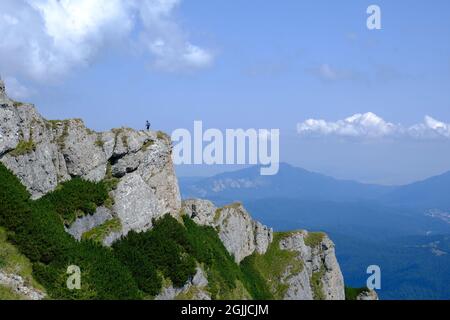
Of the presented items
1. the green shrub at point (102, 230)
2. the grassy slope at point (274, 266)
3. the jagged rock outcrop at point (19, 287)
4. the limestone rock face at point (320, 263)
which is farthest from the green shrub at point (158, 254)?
the limestone rock face at point (320, 263)

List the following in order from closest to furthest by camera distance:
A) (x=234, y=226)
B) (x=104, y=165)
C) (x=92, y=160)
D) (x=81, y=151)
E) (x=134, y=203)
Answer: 1. (x=81, y=151)
2. (x=92, y=160)
3. (x=134, y=203)
4. (x=104, y=165)
5. (x=234, y=226)

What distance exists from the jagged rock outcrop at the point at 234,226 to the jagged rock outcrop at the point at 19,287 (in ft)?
119

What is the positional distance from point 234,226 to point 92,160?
3559 cm

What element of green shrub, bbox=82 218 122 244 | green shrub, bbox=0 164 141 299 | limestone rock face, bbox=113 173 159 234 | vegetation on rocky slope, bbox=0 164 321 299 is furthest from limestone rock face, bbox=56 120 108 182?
green shrub, bbox=0 164 141 299

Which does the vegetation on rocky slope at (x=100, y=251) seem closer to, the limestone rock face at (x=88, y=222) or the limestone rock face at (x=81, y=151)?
the limestone rock face at (x=88, y=222)

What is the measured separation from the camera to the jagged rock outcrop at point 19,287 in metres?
32.4

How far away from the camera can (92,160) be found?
53.5m

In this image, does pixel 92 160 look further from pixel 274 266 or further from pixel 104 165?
pixel 274 266

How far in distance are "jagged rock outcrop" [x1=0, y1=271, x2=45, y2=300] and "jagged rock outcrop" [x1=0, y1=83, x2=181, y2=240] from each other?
13252mm

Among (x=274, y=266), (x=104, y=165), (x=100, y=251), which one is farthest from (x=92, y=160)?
(x=274, y=266)

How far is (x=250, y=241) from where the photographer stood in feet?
290

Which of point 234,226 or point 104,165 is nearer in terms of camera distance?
point 104,165

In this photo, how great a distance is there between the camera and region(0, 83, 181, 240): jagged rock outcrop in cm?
4578
